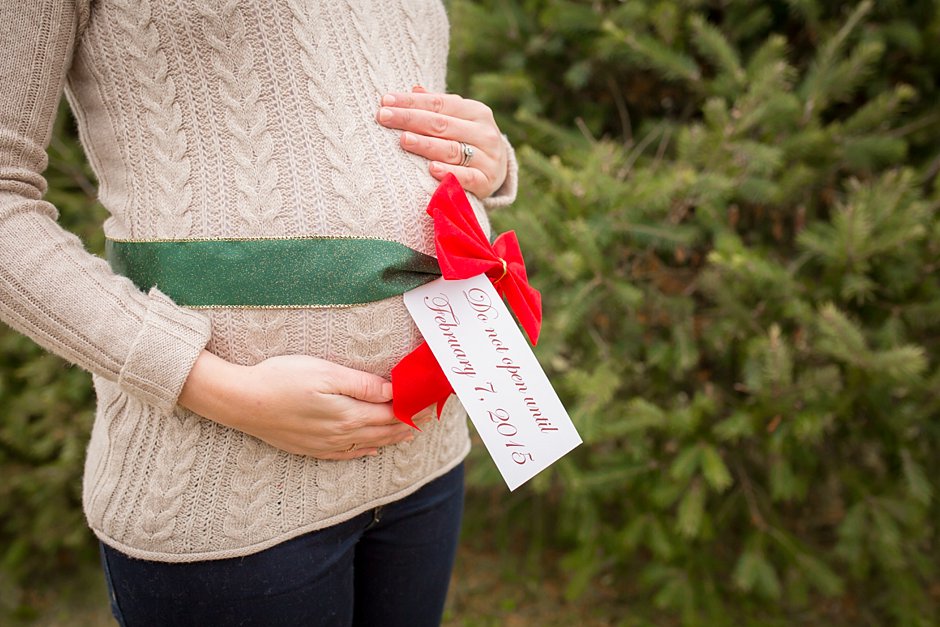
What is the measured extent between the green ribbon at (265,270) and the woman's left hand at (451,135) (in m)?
0.15

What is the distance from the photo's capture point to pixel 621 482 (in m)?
1.90

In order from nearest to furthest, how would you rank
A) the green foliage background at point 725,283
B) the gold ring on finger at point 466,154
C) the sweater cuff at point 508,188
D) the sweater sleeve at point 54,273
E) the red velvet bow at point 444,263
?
the sweater sleeve at point 54,273 → the red velvet bow at point 444,263 → the gold ring on finger at point 466,154 → the sweater cuff at point 508,188 → the green foliage background at point 725,283

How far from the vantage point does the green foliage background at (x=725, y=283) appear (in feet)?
5.21

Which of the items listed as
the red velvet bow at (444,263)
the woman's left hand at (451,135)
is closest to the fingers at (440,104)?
the woman's left hand at (451,135)

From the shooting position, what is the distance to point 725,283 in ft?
5.48

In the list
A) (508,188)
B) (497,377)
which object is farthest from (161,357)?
(508,188)

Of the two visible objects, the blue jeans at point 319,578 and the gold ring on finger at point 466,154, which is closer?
the blue jeans at point 319,578

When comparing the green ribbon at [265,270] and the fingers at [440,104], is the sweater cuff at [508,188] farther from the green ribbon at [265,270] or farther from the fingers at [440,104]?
the green ribbon at [265,270]

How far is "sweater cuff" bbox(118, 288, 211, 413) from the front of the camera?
0.68 meters

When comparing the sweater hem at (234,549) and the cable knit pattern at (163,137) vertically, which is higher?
the cable knit pattern at (163,137)

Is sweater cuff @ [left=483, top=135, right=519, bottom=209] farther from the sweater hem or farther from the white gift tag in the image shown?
the sweater hem

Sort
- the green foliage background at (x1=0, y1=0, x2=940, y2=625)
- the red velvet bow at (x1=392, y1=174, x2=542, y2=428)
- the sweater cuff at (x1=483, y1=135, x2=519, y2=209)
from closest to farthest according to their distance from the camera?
the red velvet bow at (x1=392, y1=174, x2=542, y2=428) → the sweater cuff at (x1=483, y1=135, x2=519, y2=209) → the green foliage background at (x1=0, y1=0, x2=940, y2=625)

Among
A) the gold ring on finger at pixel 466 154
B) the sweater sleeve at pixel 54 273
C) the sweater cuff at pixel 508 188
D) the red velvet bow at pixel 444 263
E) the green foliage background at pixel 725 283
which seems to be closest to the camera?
the sweater sleeve at pixel 54 273

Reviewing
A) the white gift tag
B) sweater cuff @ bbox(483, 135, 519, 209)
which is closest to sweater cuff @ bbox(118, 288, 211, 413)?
the white gift tag
